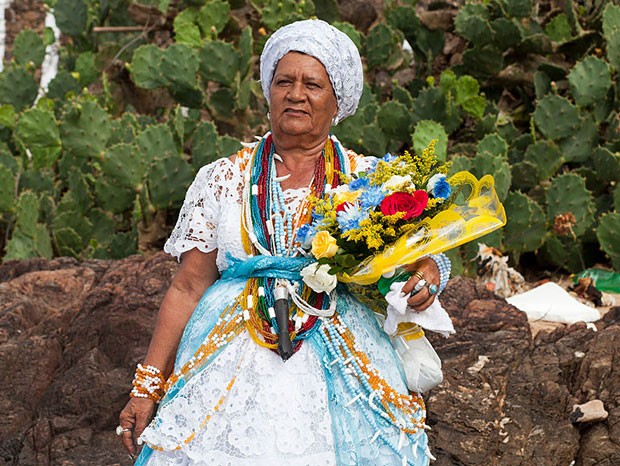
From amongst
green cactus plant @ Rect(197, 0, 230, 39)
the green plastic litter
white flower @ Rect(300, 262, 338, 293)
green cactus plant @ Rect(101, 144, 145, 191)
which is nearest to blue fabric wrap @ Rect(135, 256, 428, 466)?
white flower @ Rect(300, 262, 338, 293)

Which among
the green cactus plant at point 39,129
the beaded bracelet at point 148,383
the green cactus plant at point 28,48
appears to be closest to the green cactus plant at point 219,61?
the green cactus plant at point 39,129

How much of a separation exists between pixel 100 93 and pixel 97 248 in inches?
Result: 129

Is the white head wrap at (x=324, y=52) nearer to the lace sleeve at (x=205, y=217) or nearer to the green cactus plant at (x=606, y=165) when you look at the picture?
the lace sleeve at (x=205, y=217)

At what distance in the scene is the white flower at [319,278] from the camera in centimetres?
251

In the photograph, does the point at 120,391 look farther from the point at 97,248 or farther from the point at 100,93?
the point at 100,93

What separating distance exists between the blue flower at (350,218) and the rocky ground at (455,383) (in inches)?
61.8

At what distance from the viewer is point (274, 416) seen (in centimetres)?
253

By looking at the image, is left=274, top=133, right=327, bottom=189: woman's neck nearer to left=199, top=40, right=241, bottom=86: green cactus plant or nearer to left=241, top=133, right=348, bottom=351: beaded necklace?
left=241, top=133, right=348, bottom=351: beaded necklace

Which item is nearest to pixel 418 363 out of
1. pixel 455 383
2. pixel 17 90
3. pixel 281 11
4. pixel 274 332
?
pixel 274 332

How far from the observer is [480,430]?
12.4ft

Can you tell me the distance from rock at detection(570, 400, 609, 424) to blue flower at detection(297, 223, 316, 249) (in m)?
1.67

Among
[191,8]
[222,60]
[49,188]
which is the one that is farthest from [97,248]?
[191,8]

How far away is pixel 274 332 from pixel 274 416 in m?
0.22

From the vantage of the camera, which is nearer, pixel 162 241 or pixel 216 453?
pixel 216 453
